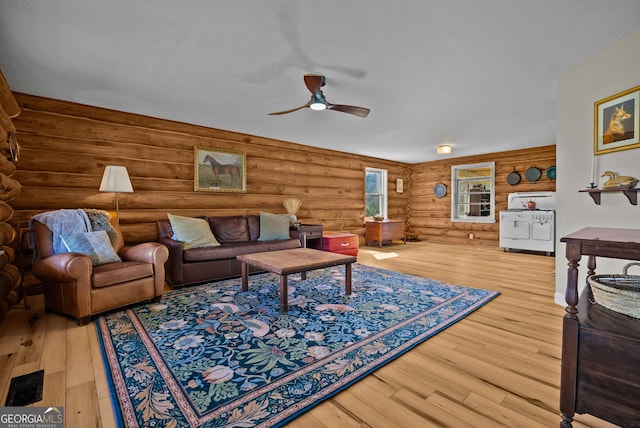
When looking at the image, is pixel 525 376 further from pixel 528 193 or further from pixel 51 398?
pixel 528 193

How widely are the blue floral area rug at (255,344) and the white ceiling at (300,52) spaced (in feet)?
7.47

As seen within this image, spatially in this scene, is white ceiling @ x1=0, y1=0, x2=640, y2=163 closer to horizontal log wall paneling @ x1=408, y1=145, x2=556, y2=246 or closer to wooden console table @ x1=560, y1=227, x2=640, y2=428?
wooden console table @ x1=560, y1=227, x2=640, y2=428

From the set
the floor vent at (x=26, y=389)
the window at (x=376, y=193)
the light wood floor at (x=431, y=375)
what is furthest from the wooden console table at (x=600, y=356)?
the window at (x=376, y=193)

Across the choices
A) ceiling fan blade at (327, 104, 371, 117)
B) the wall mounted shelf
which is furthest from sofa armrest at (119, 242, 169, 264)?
the wall mounted shelf

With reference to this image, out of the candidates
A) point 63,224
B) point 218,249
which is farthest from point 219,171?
point 63,224

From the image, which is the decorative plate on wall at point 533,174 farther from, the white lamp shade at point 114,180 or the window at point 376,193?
the white lamp shade at point 114,180

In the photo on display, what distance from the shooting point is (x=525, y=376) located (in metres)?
1.74

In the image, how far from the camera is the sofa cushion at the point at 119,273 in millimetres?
2529

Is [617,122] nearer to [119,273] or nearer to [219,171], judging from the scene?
[119,273]

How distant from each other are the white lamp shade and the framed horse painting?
3.74ft

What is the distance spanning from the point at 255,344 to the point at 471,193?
7.34 meters

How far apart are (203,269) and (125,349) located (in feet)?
5.54

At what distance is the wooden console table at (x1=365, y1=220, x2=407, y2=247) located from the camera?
7051 millimetres

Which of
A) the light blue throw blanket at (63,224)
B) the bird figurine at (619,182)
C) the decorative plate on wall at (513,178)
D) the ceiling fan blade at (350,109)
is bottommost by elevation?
the light blue throw blanket at (63,224)
